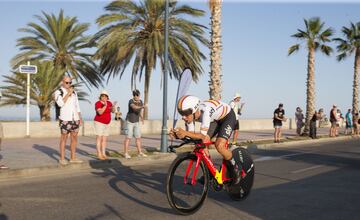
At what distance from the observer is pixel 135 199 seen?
6668mm

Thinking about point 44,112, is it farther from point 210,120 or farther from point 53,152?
point 210,120

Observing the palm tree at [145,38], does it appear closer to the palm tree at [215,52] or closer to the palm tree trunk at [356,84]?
the palm tree at [215,52]

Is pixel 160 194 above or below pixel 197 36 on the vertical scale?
below

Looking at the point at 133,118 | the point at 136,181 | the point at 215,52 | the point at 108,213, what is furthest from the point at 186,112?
the point at 215,52

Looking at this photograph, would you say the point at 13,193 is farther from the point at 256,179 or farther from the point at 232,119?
the point at 256,179

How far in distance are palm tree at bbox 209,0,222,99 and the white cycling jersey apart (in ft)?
38.2

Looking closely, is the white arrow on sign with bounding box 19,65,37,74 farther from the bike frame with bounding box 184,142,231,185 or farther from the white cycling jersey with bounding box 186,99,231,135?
the bike frame with bounding box 184,142,231,185

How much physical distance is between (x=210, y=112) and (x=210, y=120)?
0.12m

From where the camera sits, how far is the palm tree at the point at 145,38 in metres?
26.6

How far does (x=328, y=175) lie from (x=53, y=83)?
65.9 ft

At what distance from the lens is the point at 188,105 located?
5.75 metres

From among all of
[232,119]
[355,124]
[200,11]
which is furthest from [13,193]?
[355,124]

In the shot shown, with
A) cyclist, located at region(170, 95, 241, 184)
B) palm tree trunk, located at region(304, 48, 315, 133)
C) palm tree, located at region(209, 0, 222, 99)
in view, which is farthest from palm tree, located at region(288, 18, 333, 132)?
cyclist, located at region(170, 95, 241, 184)

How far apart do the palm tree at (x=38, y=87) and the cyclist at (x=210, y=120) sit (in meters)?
21.2
